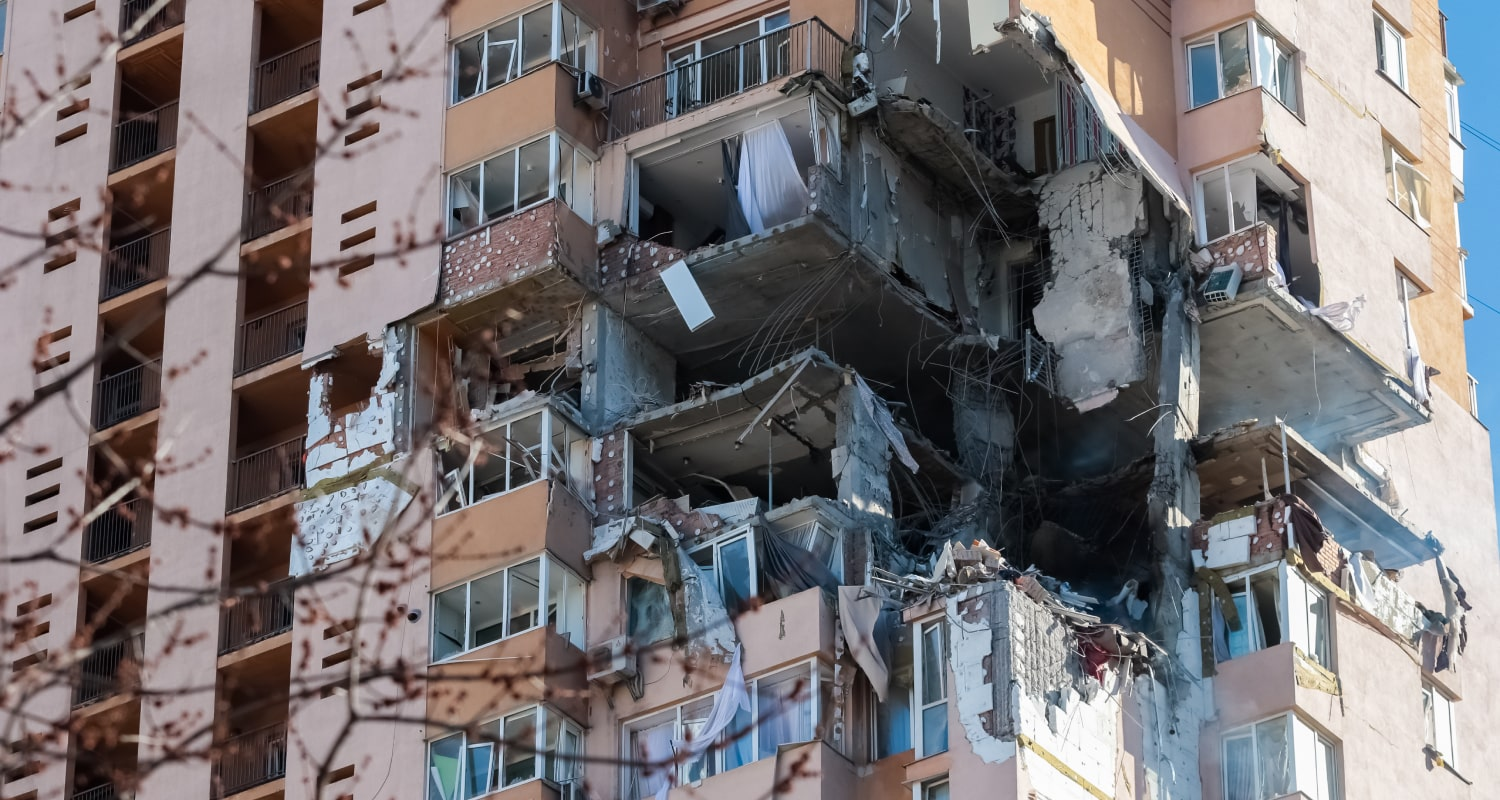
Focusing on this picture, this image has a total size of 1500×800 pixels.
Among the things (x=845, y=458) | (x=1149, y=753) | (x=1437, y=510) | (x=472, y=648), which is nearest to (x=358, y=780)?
(x=472, y=648)

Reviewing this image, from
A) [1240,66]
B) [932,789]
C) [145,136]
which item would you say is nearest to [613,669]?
[932,789]

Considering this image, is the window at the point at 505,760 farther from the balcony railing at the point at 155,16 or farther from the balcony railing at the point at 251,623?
the balcony railing at the point at 155,16

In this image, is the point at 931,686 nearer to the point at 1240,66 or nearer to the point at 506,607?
the point at 506,607

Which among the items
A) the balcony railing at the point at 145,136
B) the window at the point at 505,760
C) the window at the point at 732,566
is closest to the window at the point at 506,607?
the window at the point at 505,760

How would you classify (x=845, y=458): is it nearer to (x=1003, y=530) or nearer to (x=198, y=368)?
(x=1003, y=530)

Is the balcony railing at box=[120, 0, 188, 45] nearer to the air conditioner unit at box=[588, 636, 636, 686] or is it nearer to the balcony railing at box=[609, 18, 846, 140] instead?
the balcony railing at box=[609, 18, 846, 140]

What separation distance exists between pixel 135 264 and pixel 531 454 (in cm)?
1192

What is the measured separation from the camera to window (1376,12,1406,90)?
4584cm

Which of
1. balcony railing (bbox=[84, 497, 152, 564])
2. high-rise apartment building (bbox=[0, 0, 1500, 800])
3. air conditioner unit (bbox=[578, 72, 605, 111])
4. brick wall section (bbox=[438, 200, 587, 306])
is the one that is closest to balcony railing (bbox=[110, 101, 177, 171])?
high-rise apartment building (bbox=[0, 0, 1500, 800])

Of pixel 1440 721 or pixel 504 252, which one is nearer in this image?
pixel 504 252

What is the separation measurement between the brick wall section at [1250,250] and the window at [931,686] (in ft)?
31.6

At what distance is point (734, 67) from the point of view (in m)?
41.1

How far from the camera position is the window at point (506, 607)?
36.7 meters

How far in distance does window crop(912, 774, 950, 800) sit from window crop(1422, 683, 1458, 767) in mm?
10349
